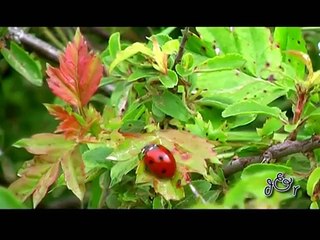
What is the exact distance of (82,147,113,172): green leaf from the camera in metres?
0.82

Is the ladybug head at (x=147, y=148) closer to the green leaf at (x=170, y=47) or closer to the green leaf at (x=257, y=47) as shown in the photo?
the green leaf at (x=170, y=47)

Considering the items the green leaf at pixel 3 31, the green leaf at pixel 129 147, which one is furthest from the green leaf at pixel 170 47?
the green leaf at pixel 3 31

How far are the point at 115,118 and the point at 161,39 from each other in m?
0.14

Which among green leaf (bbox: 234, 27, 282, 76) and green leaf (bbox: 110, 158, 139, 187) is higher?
green leaf (bbox: 234, 27, 282, 76)

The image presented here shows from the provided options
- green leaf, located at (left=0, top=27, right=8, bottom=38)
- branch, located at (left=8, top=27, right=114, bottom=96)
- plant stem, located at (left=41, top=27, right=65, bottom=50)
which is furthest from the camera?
plant stem, located at (left=41, top=27, right=65, bottom=50)

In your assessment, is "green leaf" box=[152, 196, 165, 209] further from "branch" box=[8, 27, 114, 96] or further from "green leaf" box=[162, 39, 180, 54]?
"branch" box=[8, 27, 114, 96]

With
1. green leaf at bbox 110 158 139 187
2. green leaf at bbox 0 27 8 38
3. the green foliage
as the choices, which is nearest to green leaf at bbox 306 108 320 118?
the green foliage

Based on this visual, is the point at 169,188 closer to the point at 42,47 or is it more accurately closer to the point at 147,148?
the point at 147,148

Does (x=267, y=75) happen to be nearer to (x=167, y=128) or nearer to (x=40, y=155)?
(x=167, y=128)

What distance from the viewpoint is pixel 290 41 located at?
3.28 ft

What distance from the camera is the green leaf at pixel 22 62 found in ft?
3.97

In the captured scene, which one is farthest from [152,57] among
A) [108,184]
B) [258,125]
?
[258,125]

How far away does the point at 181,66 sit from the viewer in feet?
2.83

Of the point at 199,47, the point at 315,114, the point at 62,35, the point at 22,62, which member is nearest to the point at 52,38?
the point at 62,35
